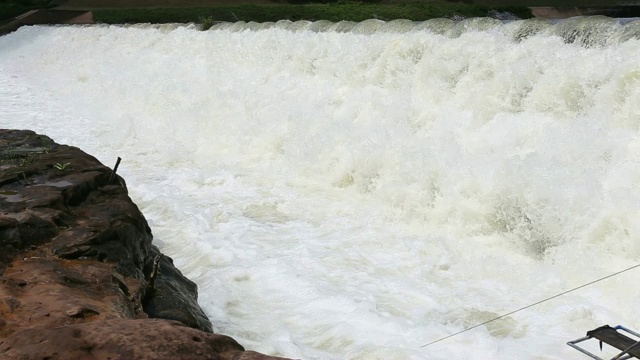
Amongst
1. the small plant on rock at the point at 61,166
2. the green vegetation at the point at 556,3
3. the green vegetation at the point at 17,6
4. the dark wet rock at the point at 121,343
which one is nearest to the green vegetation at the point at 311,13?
the green vegetation at the point at 556,3

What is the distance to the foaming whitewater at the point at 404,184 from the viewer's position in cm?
441

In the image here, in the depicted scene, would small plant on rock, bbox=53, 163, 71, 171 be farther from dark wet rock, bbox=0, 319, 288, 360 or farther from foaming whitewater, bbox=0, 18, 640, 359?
dark wet rock, bbox=0, 319, 288, 360

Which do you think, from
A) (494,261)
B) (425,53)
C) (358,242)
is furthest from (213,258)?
(425,53)

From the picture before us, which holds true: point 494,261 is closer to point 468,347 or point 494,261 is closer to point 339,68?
point 468,347

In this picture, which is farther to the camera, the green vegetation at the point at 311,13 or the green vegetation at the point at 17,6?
the green vegetation at the point at 17,6

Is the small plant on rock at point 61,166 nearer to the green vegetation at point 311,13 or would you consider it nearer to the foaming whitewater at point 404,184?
the foaming whitewater at point 404,184

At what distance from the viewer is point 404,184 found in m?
6.81

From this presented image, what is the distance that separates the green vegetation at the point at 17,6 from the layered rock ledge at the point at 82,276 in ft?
77.8

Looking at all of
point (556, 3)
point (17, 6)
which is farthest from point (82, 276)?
point (17, 6)

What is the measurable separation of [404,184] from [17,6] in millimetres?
25590

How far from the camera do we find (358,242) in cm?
577

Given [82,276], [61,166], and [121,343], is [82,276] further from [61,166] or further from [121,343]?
[61,166]

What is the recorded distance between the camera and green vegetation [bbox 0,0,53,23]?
87.8ft

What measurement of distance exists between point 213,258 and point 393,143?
2857 millimetres
